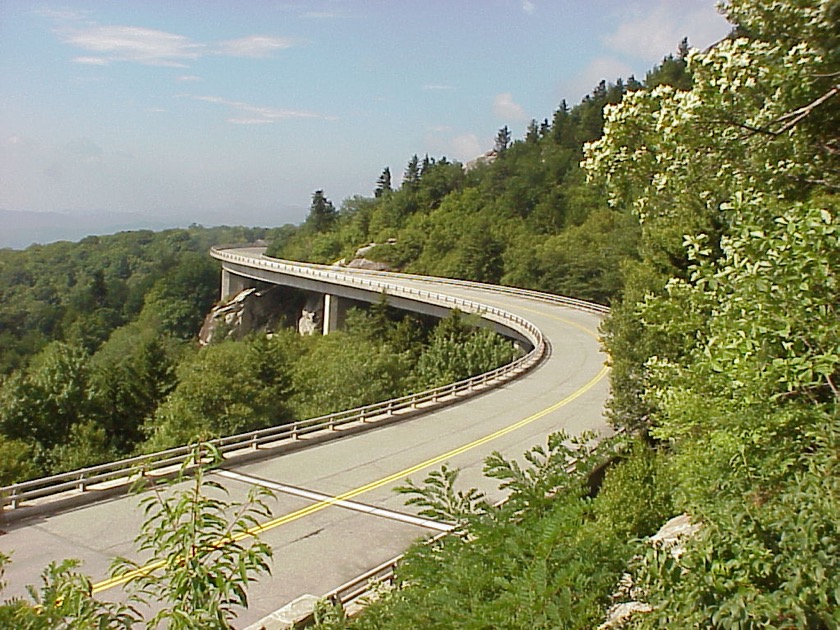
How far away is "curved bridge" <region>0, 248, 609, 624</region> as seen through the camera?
43.6ft

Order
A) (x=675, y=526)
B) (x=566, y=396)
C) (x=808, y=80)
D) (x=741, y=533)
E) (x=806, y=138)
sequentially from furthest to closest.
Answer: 1. (x=566, y=396)
2. (x=675, y=526)
3. (x=806, y=138)
4. (x=808, y=80)
5. (x=741, y=533)

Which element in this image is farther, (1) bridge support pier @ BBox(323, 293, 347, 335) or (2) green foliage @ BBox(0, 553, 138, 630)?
(1) bridge support pier @ BBox(323, 293, 347, 335)

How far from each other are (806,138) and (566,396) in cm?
2372

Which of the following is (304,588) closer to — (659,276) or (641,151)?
(641,151)

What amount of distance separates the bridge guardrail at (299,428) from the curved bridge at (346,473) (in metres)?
0.09

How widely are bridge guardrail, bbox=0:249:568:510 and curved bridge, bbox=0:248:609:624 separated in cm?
9

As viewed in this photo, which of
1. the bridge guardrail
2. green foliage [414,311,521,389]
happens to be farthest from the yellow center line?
green foliage [414,311,521,389]

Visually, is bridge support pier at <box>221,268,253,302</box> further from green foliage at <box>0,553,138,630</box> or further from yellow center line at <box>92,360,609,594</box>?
green foliage at <box>0,553,138,630</box>

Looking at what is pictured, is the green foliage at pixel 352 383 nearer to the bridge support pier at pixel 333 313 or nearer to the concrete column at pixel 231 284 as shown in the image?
the bridge support pier at pixel 333 313

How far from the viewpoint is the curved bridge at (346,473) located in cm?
1329

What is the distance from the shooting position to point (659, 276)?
69.6ft

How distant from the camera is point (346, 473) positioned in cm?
1928

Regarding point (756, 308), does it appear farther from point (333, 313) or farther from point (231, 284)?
point (231, 284)

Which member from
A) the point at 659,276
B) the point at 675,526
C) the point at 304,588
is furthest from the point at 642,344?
the point at 304,588
